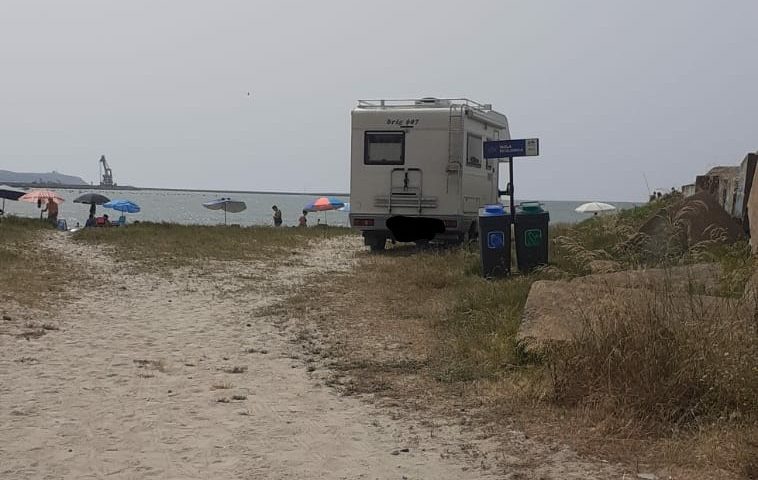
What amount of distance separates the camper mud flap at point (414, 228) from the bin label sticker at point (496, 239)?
550 centimetres

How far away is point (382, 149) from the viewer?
1633 cm

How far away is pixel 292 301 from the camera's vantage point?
10461mm

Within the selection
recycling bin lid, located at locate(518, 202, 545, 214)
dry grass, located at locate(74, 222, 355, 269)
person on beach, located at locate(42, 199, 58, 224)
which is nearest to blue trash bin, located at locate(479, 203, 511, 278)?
recycling bin lid, located at locate(518, 202, 545, 214)

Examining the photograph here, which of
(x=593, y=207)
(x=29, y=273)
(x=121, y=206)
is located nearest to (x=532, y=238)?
(x=29, y=273)

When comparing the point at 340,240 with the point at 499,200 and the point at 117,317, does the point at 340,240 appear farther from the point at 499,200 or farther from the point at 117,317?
the point at 117,317

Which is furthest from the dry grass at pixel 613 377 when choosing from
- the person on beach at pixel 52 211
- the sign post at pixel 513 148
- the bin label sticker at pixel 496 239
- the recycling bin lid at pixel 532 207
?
the person on beach at pixel 52 211

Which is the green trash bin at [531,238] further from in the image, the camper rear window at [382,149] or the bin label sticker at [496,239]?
the camper rear window at [382,149]

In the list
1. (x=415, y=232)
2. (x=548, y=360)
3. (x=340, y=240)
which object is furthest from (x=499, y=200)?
(x=548, y=360)

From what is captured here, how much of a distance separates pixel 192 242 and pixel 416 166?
6.65 metres

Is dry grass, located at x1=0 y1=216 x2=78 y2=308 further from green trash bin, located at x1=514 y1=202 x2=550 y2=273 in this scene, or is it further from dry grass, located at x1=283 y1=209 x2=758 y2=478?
green trash bin, located at x1=514 y1=202 x2=550 y2=273

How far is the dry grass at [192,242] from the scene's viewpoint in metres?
15.9

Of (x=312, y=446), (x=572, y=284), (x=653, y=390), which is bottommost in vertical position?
(x=312, y=446)

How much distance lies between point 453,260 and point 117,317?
644 centimetres

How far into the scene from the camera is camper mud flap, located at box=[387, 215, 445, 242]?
54.4 feet
